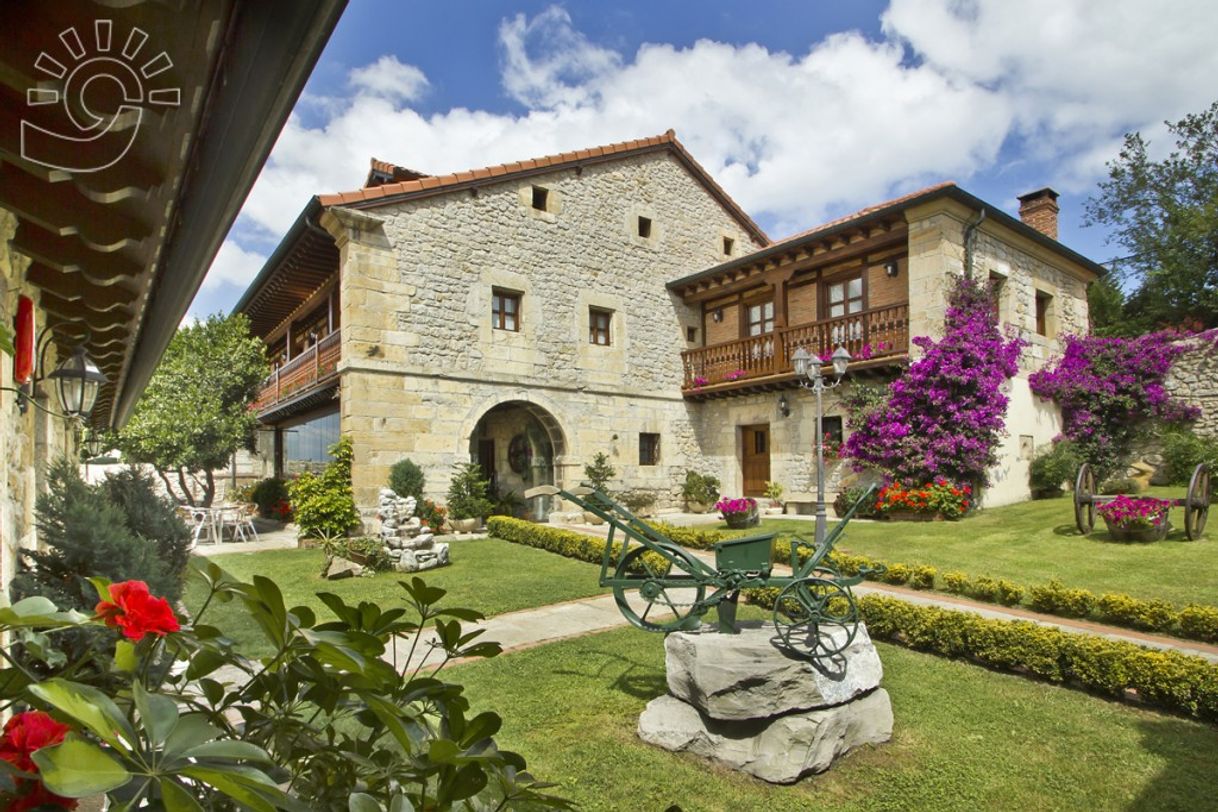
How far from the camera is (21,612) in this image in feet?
2.55

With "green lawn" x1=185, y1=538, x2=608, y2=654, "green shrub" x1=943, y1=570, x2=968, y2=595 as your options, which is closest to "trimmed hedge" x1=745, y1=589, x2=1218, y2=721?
"green shrub" x1=943, y1=570, x2=968, y2=595

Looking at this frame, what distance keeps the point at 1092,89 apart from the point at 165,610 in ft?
51.3

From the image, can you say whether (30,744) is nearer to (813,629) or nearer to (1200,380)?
(813,629)

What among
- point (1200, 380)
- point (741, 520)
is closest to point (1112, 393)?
point (1200, 380)

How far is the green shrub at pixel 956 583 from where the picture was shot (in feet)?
22.2

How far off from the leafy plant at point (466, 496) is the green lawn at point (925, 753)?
7.91 metres

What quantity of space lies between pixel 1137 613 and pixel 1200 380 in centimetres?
1026

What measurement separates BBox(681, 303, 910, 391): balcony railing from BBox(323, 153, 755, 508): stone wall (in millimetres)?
892

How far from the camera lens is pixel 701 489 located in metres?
15.7

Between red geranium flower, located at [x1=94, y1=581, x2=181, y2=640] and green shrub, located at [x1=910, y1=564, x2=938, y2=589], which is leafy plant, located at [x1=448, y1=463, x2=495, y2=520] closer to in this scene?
green shrub, located at [x1=910, y1=564, x2=938, y2=589]

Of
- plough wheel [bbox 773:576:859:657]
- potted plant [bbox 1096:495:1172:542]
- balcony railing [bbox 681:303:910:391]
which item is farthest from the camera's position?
balcony railing [bbox 681:303:910:391]

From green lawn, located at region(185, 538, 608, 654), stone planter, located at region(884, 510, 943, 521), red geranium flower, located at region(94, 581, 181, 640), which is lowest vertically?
green lawn, located at region(185, 538, 608, 654)

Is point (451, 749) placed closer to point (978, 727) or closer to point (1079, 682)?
point (978, 727)

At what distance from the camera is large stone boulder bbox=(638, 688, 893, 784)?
3.39 meters
